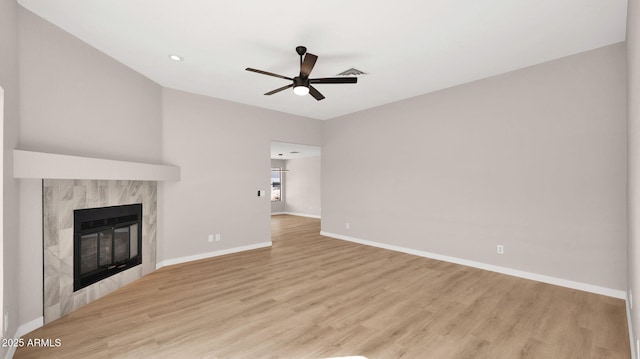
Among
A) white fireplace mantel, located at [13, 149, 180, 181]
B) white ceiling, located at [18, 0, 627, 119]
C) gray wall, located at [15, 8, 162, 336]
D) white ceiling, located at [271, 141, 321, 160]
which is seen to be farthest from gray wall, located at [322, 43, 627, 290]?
gray wall, located at [15, 8, 162, 336]

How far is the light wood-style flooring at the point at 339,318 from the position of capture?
2170mm

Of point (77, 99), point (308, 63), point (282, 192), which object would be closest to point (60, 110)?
point (77, 99)

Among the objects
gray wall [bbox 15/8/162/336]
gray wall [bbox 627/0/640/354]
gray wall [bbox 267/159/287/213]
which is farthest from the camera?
gray wall [bbox 267/159/287/213]

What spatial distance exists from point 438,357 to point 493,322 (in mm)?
924

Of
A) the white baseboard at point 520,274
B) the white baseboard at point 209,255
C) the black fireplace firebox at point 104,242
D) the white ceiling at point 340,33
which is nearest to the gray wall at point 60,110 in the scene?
the white ceiling at point 340,33

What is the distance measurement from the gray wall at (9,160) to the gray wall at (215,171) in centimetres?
209

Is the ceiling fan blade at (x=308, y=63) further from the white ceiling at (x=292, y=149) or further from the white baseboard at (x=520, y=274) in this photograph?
the white baseboard at (x=520, y=274)

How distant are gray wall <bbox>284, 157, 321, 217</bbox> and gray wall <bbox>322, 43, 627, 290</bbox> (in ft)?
15.8

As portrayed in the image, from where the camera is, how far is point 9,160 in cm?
210

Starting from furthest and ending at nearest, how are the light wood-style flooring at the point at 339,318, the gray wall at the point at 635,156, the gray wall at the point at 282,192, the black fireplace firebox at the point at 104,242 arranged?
the gray wall at the point at 282,192
the black fireplace firebox at the point at 104,242
the light wood-style flooring at the point at 339,318
the gray wall at the point at 635,156

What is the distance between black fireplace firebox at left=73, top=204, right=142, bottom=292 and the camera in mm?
2984

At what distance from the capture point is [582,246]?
333 cm

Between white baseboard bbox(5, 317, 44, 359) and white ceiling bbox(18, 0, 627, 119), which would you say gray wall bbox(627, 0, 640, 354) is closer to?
white ceiling bbox(18, 0, 627, 119)

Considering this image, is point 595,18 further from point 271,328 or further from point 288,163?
point 288,163
